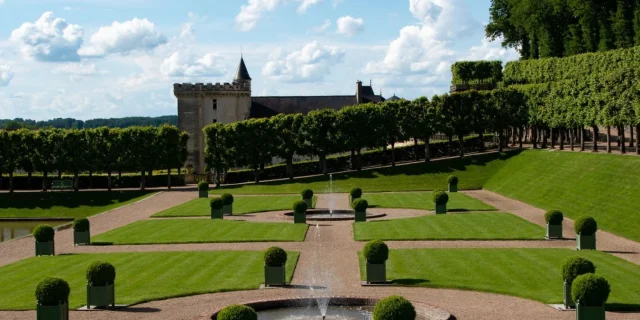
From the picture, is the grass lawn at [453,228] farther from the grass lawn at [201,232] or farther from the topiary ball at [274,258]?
the topiary ball at [274,258]

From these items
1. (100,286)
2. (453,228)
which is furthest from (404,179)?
(100,286)

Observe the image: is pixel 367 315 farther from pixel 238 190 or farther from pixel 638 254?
pixel 238 190

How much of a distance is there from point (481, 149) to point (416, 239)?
4855 cm

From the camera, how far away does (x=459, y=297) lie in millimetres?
29750

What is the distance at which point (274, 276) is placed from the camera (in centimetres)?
3225

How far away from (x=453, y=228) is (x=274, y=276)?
18.1 meters

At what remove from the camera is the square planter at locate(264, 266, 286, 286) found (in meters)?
32.2

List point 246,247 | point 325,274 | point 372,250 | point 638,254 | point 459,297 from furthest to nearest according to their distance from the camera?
1. point 246,247
2. point 638,254
3. point 325,274
4. point 372,250
5. point 459,297

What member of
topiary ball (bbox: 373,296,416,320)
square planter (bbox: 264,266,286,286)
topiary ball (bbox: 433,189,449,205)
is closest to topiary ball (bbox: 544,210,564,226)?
topiary ball (bbox: 433,189,449,205)

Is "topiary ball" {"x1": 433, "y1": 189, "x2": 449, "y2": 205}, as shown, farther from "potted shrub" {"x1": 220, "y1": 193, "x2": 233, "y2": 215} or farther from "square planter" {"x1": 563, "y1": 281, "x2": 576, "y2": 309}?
→ "square planter" {"x1": 563, "y1": 281, "x2": 576, "y2": 309}

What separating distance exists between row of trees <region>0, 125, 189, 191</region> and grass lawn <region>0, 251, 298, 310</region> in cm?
4728

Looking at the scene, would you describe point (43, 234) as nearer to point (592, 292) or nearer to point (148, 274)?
point (148, 274)

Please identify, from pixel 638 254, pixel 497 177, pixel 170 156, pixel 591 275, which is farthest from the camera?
pixel 170 156

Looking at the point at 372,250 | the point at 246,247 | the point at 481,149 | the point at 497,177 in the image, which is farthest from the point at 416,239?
the point at 481,149
